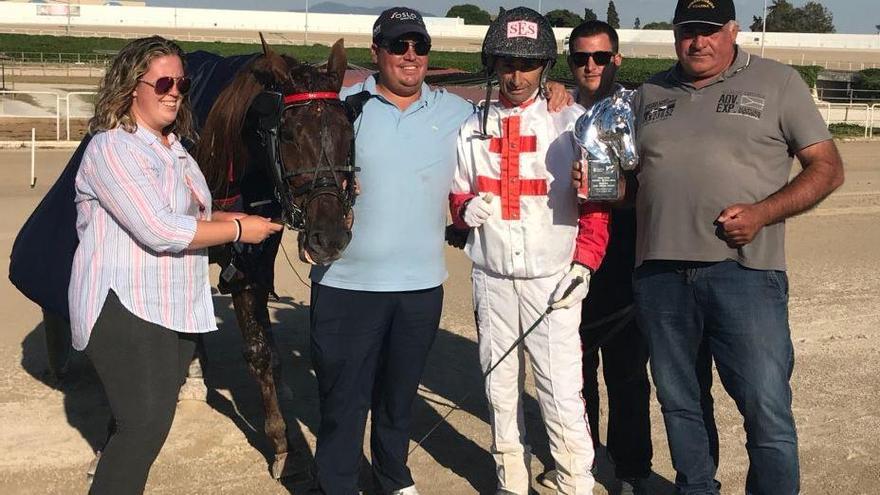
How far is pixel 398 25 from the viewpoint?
3.46m

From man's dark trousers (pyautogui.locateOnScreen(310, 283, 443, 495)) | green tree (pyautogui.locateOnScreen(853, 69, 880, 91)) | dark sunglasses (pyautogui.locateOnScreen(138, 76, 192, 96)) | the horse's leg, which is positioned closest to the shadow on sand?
the horse's leg

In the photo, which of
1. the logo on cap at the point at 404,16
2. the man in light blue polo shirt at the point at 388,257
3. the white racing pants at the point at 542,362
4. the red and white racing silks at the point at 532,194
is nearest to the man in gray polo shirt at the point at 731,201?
the red and white racing silks at the point at 532,194

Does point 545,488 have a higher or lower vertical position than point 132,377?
lower

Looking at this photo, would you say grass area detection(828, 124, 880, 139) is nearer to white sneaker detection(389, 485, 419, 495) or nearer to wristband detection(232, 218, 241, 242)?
white sneaker detection(389, 485, 419, 495)

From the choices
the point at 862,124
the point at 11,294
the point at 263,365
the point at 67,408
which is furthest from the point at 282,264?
the point at 862,124

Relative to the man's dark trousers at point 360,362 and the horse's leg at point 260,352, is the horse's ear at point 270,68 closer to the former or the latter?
the man's dark trousers at point 360,362

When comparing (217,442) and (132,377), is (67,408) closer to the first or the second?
(217,442)

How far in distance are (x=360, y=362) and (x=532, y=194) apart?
0.96 m

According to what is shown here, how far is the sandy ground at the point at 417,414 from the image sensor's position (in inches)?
Answer: 173

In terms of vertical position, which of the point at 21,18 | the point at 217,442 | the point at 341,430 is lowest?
the point at 217,442

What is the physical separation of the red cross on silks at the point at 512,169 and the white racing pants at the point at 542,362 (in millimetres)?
309

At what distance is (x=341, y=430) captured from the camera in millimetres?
3699

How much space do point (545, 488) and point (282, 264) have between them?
4.88m

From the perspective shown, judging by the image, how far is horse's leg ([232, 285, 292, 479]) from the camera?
4453 mm
